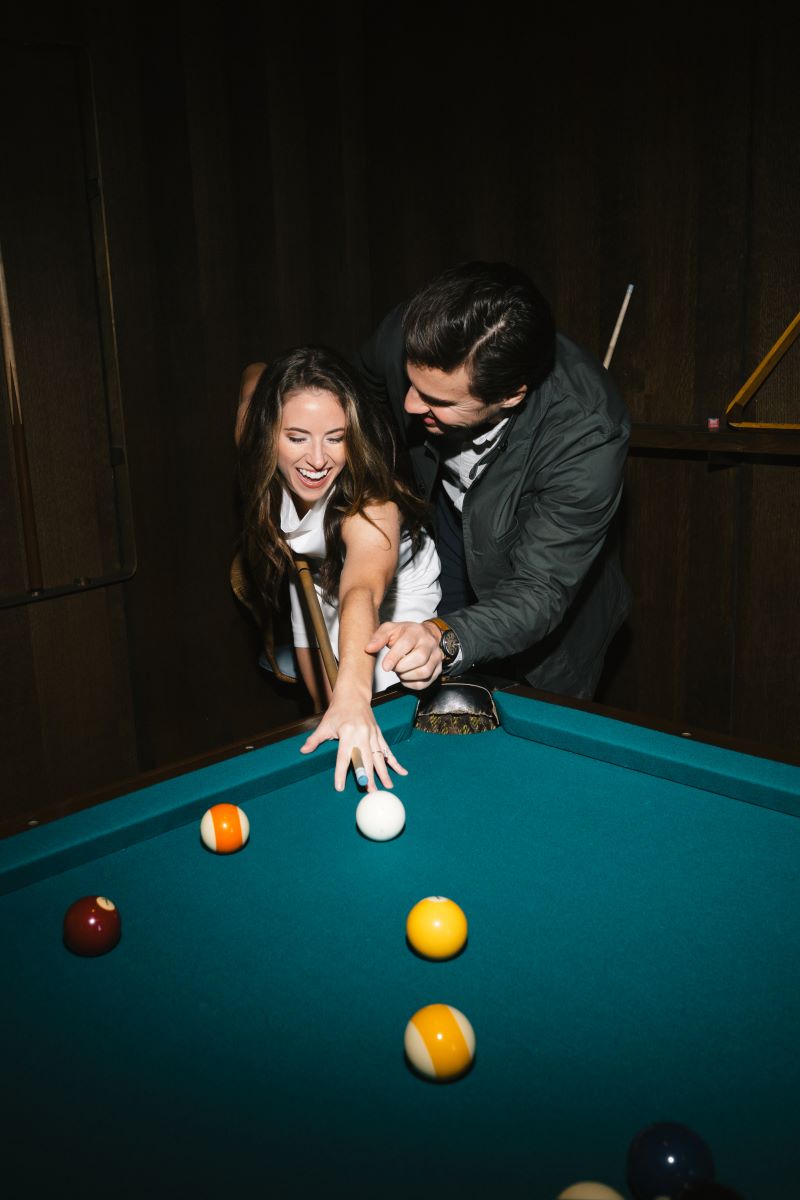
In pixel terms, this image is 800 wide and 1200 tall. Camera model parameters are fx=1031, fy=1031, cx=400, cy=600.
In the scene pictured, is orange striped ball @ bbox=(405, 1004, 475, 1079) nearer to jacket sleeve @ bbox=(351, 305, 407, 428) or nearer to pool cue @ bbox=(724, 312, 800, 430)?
jacket sleeve @ bbox=(351, 305, 407, 428)

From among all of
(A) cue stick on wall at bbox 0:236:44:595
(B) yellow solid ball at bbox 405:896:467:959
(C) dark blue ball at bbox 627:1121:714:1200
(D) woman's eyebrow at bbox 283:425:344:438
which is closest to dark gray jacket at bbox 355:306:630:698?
(D) woman's eyebrow at bbox 283:425:344:438

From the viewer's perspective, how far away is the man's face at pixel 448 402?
2035mm

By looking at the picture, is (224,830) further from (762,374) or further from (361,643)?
(762,374)

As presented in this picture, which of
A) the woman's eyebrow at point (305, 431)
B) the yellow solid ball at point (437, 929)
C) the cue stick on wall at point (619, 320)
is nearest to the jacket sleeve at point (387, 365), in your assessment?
the woman's eyebrow at point (305, 431)

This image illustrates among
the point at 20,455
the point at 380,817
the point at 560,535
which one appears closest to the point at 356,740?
the point at 380,817

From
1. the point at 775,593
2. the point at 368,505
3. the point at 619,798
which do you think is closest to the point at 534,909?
the point at 619,798

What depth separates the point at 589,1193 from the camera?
0.77 m

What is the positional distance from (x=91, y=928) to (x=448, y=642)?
3.00ft

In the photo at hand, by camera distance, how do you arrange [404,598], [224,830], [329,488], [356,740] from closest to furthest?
[224,830]
[356,740]
[329,488]
[404,598]

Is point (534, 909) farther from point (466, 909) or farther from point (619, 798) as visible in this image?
point (619, 798)

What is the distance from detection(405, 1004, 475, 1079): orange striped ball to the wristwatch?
96 centimetres

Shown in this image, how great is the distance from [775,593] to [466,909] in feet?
6.34

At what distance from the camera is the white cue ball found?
4.47 ft

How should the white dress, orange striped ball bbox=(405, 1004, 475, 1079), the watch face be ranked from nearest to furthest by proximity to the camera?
1. orange striped ball bbox=(405, 1004, 475, 1079)
2. the watch face
3. the white dress
